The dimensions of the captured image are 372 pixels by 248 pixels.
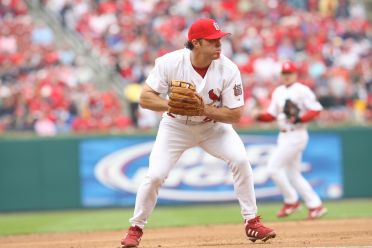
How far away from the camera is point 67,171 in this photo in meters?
15.0

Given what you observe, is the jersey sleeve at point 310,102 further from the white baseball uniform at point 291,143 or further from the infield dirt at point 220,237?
the infield dirt at point 220,237

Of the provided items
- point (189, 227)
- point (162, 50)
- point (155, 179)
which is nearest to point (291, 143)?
point (189, 227)

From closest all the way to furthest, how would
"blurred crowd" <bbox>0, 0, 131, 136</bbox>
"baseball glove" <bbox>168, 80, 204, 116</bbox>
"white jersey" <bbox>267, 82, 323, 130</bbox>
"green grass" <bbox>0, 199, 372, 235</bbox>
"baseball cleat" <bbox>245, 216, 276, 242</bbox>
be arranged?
"baseball glove" <bbox>168, 80, 204, 116</bbox>
"baseball cleat" <bbox>245, 216, 276, 242</bbox>
"white jersey" <bbox>267, 82, 323, 130</bbox>
"green grass" <bbox>0, 199, 372, 235</bbox>
"blurred crowd" <bbox>0, 0, 131, 136</bbox>

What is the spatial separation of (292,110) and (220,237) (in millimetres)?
2908

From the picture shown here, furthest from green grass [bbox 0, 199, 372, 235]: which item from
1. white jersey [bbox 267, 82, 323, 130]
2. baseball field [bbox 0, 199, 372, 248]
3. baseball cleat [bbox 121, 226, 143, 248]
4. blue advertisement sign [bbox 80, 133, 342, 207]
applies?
baseball cleat [bbox 121, 226, 143, 248]

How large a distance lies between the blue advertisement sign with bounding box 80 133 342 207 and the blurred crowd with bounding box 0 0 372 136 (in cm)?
156

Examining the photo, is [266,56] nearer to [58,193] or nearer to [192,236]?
[58,193]

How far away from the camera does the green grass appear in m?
11.8

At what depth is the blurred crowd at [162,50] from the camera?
17.4 m

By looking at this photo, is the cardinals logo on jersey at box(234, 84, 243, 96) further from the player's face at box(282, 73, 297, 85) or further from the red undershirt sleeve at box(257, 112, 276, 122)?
the player's face at box(282, 73, 297, 85)

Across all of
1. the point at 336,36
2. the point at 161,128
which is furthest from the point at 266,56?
the point at 161,128

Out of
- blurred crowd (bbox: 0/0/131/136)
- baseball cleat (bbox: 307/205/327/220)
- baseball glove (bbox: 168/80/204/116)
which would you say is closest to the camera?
baseball glove (bbox: 168/80/204/116)

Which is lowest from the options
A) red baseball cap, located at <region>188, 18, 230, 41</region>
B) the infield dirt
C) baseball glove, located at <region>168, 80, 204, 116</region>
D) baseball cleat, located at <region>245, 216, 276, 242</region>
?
the infield dirt

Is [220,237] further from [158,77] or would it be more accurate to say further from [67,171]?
[67,171]
